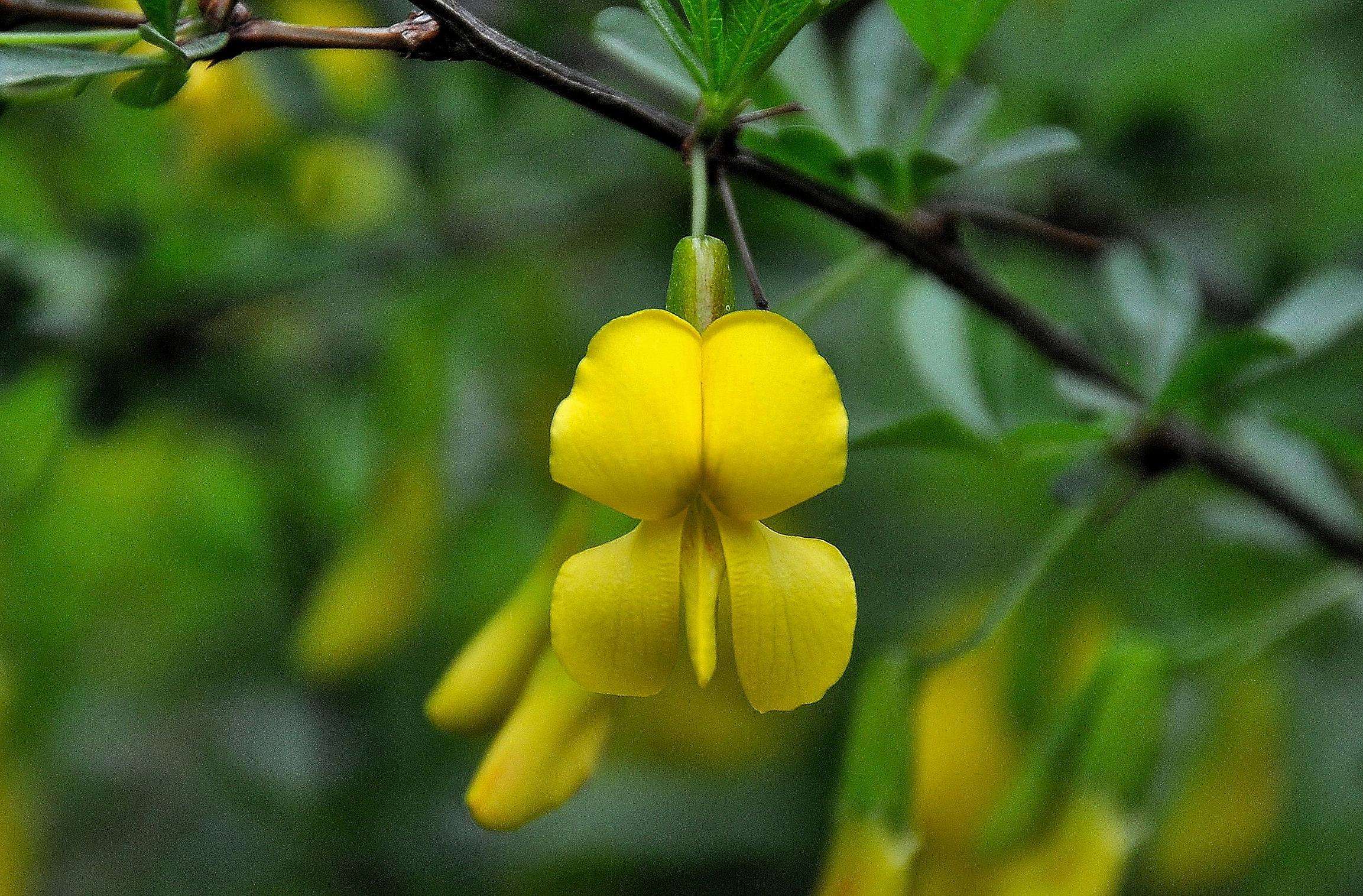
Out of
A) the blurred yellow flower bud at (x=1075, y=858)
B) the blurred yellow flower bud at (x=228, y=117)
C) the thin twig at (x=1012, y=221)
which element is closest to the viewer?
the thin twig at (x=1012, y=221)

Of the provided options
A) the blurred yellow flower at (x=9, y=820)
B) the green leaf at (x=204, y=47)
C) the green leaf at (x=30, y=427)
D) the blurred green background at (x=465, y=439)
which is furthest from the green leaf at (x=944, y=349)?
the blurred yellow flower at (x=9, y=820)

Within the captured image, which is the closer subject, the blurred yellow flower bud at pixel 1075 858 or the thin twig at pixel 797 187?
the thin twig at pixel 797 187

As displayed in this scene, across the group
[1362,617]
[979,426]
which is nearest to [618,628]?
[979,426]

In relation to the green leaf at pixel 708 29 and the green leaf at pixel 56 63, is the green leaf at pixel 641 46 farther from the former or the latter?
the green leaf at pixel 56 63

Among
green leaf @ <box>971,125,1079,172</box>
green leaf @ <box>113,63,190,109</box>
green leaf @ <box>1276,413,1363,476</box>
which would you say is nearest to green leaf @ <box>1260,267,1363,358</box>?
green leaf @ <box>1276,413,1363,476</box>

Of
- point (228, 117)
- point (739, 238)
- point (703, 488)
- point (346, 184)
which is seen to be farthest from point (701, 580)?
point (346, 184)

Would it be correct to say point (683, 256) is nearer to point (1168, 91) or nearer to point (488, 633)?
point (488, 633)
